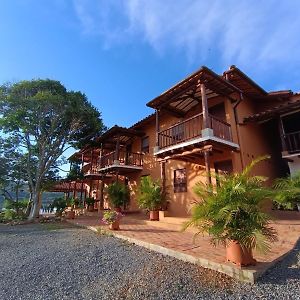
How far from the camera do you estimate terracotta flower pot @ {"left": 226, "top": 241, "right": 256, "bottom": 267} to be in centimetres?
451

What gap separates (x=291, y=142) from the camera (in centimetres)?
1175

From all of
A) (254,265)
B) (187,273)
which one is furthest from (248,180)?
(187,273)

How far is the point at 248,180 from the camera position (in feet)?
15.5

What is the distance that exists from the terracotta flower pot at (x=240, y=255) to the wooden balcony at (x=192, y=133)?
5.63 m

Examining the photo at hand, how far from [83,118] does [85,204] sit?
26.2 feet

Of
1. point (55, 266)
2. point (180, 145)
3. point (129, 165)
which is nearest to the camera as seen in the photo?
point (55, 266)

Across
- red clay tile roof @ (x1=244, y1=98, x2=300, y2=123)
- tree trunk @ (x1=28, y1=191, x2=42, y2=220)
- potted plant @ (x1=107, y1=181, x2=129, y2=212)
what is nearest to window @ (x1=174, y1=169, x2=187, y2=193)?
potted plant @ (x1=107, y1=181, x2=129, y2=212)

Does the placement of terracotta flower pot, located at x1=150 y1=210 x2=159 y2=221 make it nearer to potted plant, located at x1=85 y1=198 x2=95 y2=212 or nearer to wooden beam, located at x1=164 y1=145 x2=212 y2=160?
wooden beam, located at x1=164 y1=145 x2=212 y2=160

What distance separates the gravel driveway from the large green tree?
9.92 meters

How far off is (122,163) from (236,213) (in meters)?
14.4

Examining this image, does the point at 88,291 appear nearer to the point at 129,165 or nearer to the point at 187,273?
the point at 187,273

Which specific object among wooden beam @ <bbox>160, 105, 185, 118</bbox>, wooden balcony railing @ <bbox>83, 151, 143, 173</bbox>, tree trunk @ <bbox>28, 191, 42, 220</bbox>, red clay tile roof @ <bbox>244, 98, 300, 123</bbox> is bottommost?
tree trunk @ <bbox>28, 191, 42, 220</bbox>

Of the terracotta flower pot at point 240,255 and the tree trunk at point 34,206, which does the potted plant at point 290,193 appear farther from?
the tree trunk at point 34,206

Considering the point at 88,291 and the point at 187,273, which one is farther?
the point at 187,273
